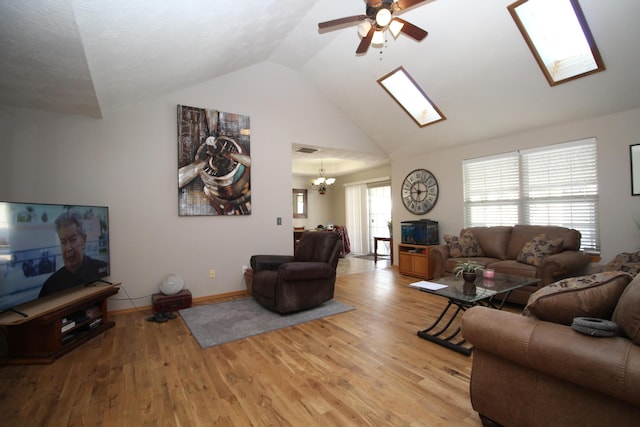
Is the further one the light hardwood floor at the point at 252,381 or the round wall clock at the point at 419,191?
the round wall clock at the point at 419,191

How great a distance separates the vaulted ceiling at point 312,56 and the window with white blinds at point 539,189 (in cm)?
45

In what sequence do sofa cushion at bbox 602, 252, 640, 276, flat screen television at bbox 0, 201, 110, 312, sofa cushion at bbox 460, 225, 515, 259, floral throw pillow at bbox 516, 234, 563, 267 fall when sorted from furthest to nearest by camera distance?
sofa cushion at bbox 460, 225, 515, 259
floral throw pillow at bbox 516, 234, 563, 267
sofa cushion at bbox 602, 252, 640, 276
flat screen television at bbox 0, 201, 110, 312

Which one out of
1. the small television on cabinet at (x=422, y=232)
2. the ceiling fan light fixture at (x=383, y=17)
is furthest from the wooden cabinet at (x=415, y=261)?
the ceiling fan light fixture at (x=383, y=17)

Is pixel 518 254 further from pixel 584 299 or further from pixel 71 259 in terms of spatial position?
pixel 71 259

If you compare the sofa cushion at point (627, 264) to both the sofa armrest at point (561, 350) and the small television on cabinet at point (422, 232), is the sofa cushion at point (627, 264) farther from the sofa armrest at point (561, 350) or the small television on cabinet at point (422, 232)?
the small television on cabinet at point (422, 232)

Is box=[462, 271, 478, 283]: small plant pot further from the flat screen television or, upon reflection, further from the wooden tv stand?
the flat screen television

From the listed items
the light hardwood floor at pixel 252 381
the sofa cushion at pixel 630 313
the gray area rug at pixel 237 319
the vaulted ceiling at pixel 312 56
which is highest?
the vaulted ceiling at pixel 312 56

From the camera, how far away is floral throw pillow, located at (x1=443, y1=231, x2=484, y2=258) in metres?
4.35

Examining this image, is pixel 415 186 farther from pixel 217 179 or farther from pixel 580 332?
pixel 580 332

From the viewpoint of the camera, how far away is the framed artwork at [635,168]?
3.29 meters

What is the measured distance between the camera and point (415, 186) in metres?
5.71

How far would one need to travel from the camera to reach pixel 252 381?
6.70 feet

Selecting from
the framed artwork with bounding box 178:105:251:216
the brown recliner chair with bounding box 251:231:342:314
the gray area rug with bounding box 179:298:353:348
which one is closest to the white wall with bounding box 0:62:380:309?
the framed artwork with bounding box 178:105:251:216

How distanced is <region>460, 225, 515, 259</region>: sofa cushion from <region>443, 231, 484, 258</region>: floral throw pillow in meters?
0.08
